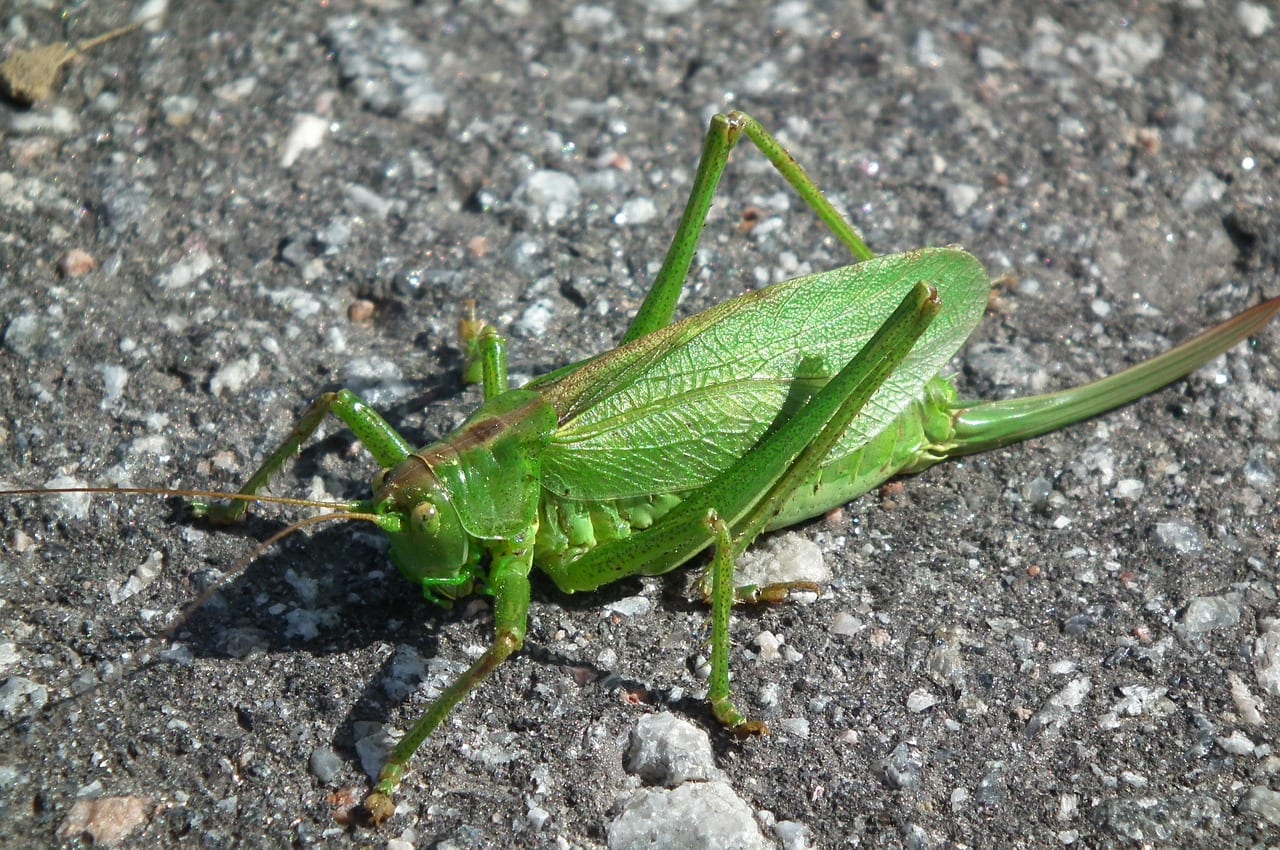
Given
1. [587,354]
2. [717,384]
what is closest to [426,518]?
[717,384]

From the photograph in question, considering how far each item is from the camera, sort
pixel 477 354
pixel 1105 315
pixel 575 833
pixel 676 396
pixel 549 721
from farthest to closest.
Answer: pixel 1105 315 < pixel 477 354 < pixel 676 396 < pixel 549 721 < pixel 575 833

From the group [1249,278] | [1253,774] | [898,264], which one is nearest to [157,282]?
[898,264]

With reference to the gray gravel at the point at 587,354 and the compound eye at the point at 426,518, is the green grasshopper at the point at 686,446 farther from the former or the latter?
the gray gravel at the point at 587,354

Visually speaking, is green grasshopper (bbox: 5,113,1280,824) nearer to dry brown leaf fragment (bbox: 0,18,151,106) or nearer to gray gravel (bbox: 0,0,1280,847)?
gray gravel (bbox: 0,0,1280,847)

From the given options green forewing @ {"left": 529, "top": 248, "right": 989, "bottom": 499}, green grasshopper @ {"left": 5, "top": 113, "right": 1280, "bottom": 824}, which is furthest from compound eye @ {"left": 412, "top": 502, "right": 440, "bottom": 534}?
green forewing @ {"left": 529, "top": 248, "right": 989, "bottom": 499}

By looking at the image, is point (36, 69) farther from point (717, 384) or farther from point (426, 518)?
point (717, 384)

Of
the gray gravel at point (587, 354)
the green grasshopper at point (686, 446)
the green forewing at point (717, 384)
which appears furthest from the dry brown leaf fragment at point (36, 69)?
the green forewing at point (717, 384)

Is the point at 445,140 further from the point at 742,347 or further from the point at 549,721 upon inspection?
the point at 549,721
